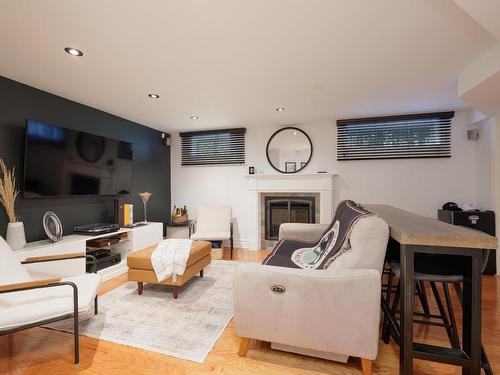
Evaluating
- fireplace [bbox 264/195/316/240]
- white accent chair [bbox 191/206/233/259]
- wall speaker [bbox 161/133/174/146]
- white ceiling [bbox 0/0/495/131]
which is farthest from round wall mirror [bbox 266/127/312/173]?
A: wall speaker [bbox 161/133/174/146]

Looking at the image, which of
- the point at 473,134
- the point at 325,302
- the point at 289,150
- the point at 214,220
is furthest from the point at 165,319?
the point at 473,134

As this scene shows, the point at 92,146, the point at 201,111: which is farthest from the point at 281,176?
the point at 92,146

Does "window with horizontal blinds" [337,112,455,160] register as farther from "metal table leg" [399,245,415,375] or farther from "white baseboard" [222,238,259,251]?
"metal table leg" [399,245,415,375]

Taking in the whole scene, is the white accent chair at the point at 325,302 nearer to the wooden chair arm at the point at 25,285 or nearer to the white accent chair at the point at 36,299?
the white accent chair at the point at 36,299

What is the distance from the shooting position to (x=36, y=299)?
1.75 metres

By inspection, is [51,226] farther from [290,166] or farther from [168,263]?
[290,166]

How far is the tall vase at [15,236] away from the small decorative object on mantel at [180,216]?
7.64 ft

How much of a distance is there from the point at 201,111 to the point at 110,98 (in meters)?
1.17

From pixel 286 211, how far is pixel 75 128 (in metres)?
3.47

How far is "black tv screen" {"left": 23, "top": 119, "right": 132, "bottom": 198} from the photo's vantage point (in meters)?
2.70

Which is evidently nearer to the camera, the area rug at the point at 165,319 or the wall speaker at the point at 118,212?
the area rug at the point at 165,319

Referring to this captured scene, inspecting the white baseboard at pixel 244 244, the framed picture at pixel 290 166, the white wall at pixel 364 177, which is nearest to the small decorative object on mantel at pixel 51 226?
the white wall at pixel 364 177

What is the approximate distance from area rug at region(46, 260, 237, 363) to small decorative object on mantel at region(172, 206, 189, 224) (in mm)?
1840

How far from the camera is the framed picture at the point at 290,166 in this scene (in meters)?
4.46
